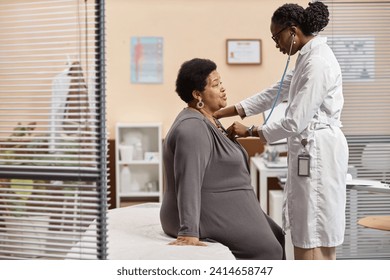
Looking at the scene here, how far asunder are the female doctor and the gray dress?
128mm

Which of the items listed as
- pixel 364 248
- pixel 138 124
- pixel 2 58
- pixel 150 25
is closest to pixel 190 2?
pixel 150 25

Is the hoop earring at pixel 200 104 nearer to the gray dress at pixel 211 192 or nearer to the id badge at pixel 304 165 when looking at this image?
the gray dress at pixel 211 192

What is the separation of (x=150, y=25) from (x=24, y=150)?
331cm

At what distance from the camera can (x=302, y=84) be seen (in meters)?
1.90

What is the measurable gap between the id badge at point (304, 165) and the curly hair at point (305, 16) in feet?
1.34

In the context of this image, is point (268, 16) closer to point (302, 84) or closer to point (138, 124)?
point (138, 124)

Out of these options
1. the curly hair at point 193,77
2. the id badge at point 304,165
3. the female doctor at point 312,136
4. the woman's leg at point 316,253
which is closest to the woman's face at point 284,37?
the female doctor at point 312,136

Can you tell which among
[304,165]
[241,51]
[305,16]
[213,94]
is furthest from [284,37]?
[241,51]

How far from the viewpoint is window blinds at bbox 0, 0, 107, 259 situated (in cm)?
Answer: 137

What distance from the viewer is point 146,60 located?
4.72 metres

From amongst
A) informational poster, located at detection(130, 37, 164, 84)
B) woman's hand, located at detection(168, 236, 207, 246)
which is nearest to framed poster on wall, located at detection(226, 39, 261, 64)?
informational poster, located at detection(130, 37, 164, 84)

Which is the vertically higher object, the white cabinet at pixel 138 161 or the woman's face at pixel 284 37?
the woman's face at pixel 284 37

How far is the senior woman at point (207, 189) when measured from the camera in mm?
1796

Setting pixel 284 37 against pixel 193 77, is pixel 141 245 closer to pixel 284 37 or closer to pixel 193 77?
pixel 193 77
